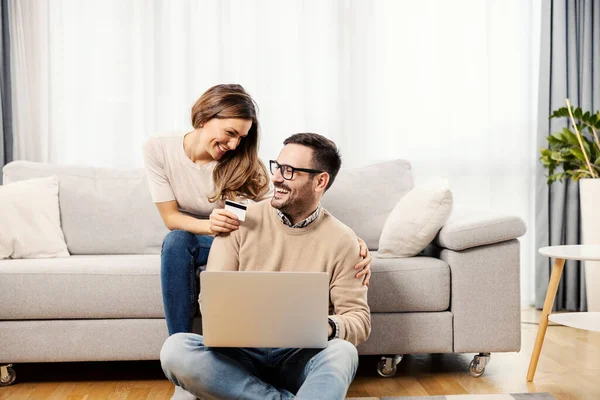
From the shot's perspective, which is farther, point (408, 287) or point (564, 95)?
point (564, 95)

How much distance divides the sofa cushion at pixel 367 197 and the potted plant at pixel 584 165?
1062 millimetres

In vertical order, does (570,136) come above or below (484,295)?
above

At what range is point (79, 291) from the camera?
266 cm

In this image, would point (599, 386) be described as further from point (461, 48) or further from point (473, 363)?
point (461, 48)

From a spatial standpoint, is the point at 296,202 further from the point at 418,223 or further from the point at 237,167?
the point at 418,223

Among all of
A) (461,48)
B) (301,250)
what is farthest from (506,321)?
(461,48)

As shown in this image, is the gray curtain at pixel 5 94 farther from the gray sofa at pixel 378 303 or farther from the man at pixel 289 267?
the man at pixel 289 267

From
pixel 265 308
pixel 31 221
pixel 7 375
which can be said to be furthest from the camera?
pixel 31 221

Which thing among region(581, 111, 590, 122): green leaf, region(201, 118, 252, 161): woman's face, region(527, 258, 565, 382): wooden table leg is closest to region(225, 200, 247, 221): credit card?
region(201, 118, 252, 161): woman's face

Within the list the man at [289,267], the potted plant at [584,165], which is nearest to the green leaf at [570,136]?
the potted plant at [584,165]

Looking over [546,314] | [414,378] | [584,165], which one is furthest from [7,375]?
[584,165]

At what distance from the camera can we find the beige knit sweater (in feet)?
6.66

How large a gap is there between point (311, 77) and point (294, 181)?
2.23m

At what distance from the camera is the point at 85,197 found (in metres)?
3.25
